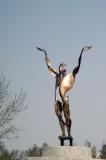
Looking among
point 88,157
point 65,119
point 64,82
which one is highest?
point 64,82

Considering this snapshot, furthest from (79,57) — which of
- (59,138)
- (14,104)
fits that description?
(14,104)

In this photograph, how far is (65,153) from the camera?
14711mm

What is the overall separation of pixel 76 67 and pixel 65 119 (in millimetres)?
1856

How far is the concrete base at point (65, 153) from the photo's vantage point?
48.2 ft

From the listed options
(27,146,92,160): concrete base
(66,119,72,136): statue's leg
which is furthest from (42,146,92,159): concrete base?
(66,119,72,136): statue's leg

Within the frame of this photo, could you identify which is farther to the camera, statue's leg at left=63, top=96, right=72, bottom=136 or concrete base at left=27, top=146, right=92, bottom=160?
statue's leg at left=63, top=96, right=72, bottom=136

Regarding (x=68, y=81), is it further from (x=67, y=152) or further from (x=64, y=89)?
(x=67, y=152)

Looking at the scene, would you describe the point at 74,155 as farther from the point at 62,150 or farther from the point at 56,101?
the point at 56,101

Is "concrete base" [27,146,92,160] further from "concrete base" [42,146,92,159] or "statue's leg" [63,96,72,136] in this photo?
"statue's leg" [63,96,72,136]

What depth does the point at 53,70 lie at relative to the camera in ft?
53.3

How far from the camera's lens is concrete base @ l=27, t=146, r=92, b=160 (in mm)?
14688

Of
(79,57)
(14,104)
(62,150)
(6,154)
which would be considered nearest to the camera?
(62,150)

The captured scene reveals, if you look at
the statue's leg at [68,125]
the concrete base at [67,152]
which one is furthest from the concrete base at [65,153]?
the statue's leg at [68,125]

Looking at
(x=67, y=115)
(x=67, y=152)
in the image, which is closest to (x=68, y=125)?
(x=67, y=115)
